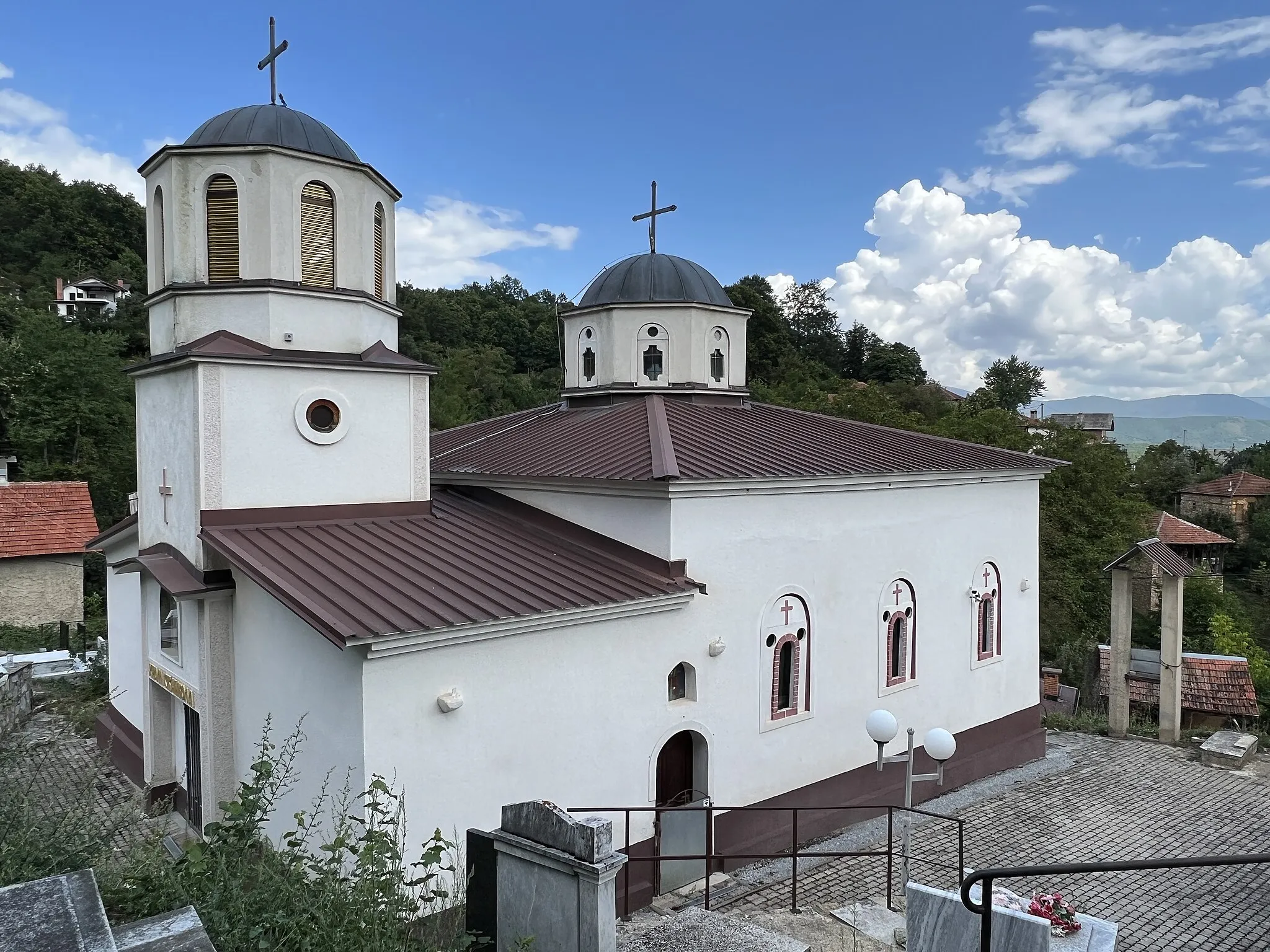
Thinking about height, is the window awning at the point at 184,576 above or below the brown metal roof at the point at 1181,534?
above

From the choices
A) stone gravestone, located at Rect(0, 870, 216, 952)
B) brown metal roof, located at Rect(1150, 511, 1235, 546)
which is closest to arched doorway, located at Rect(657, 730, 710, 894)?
stone gravestone, located at Rect(0, 870, 216, 952)

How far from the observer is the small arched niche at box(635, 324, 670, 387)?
1458 cm

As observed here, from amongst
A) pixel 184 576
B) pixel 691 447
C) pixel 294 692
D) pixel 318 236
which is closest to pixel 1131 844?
pixel 691 447

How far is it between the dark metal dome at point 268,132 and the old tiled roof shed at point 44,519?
14932 mm

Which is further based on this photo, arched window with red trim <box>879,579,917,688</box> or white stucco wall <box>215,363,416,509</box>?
arched window with red trim <box>879,579,917,688</box>

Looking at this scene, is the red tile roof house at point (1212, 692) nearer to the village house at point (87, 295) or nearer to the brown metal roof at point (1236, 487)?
the brown metal roof at point (1236, 487)

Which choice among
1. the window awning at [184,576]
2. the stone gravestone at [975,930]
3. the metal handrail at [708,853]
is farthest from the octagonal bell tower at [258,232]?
the stone gravestone at [975,930]

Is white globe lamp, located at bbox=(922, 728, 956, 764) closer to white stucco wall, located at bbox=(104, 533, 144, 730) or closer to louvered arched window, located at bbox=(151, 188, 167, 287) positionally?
white stucco wall, located at bbox=(104, 533, 144, 730)

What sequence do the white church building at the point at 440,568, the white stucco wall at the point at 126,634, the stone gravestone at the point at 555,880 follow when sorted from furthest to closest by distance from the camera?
the white stucco wall at the point at 126,634 → the white church building at the point at 440,568 → the stone gravestone at the point at 555,880

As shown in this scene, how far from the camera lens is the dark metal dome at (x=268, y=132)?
31.7ft

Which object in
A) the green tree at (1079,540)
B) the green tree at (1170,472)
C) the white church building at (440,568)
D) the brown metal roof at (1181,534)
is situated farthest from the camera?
the green tree at (1170,472)

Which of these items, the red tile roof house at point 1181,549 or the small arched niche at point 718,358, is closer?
the small arched niche at point 718,358

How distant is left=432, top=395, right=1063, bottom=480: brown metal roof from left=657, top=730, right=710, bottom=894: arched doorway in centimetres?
326

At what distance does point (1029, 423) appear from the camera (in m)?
41.6
